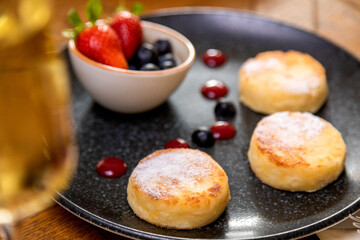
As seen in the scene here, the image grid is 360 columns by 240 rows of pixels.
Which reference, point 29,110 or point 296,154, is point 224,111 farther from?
point 29,110

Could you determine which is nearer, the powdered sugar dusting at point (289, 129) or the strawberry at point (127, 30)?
the powdered sugar dusting at point (289, 129)

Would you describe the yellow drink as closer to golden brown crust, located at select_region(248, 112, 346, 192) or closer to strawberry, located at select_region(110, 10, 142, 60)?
golden brown crust, located at select_region(248, 112, 346, 192)

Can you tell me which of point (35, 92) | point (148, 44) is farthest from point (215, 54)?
point (35, 92)

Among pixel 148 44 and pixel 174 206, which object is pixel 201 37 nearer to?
pixel 148 44

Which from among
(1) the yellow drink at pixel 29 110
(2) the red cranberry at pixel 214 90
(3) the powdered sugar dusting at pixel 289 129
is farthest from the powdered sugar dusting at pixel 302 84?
(1) the yellow drink at pixel 29 110

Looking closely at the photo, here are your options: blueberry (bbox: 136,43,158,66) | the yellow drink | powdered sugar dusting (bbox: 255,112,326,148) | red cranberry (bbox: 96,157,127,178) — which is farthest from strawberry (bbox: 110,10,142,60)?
the yellow drink

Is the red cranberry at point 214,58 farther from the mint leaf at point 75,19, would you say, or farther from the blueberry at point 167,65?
the mint leaf at point 75,19
